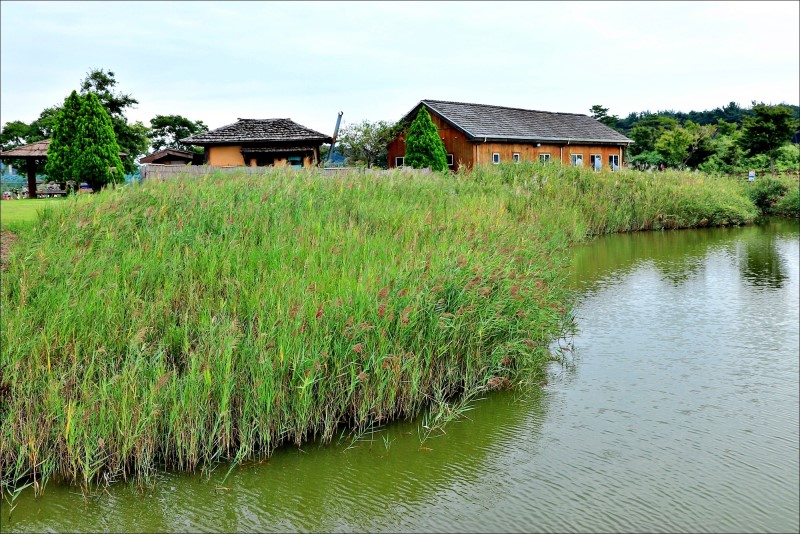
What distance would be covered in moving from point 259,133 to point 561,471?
32583 mm

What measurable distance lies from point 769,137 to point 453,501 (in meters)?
49.7

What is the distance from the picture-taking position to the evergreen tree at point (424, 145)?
3353 centimetres

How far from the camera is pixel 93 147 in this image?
1950cm

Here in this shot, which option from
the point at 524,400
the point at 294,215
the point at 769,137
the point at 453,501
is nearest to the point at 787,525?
the point at 453,501

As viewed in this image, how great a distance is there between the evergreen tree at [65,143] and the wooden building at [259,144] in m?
15.1

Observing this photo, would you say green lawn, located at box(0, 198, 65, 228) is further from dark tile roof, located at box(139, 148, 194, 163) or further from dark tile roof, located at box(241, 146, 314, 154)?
dark tile roof, located at box(139, 148, 194, 163)

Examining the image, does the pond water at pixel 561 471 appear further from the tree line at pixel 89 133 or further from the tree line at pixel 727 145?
the tree line at pixel 727 145

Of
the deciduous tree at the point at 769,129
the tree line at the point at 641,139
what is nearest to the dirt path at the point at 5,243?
the tree line at the point at 641,139

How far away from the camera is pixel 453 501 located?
5672 mm

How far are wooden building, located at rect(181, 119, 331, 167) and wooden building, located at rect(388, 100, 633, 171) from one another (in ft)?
21.8

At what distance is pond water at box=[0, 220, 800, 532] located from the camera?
5340mm

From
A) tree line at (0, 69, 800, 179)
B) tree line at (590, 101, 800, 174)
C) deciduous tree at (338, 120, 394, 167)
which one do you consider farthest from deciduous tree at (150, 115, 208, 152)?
tree line at (590, 101, 800, 174)

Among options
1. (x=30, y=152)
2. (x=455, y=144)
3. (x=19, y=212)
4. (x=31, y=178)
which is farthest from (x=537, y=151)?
(x=19, y=212)

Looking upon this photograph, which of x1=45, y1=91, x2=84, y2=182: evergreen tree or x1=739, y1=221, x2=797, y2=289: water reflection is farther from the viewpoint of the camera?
x1=45, y1=91, x2=84, y2=182: evergreen tree
